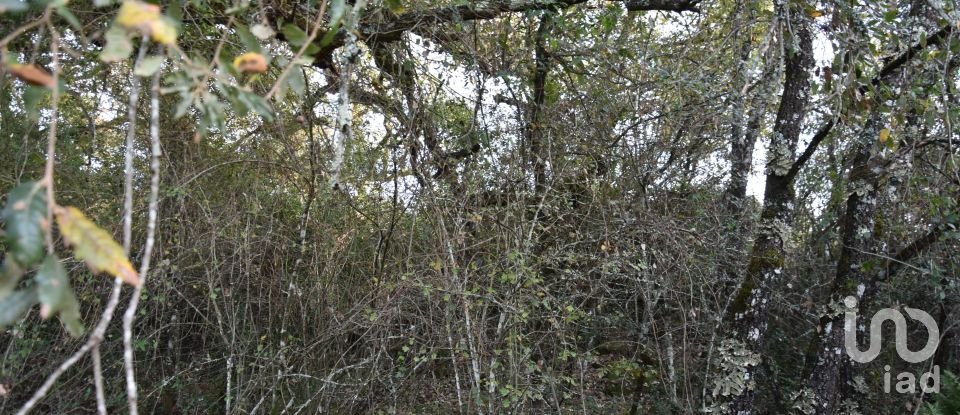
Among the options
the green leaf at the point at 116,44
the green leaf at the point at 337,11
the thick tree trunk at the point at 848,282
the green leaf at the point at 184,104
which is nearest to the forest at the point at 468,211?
the thick tree trunk at the point at 848,282

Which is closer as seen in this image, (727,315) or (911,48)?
(911,48)

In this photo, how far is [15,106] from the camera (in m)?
3.22

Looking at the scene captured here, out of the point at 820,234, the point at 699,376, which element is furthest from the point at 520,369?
the point at 820,234

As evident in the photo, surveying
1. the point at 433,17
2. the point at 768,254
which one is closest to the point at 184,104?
the point at 433,17

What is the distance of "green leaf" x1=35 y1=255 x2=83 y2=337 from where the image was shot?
26.5 inches

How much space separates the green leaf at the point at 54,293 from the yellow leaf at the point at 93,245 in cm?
3

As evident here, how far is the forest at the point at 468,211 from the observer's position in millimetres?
2955

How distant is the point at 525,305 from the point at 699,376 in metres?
1.23

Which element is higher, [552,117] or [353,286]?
[552,117]

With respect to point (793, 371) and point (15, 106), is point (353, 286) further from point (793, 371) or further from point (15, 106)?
point (793, 371)

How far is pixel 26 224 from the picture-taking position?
2.27 feet

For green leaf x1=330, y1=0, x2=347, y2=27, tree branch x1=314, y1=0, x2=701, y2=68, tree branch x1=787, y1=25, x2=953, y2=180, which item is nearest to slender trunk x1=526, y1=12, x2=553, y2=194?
tree branch x1=314, y1=0, x2=701, y2=68

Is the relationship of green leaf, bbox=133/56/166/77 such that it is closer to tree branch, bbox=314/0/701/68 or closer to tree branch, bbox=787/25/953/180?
tree branch, bbox=314/0/701/68

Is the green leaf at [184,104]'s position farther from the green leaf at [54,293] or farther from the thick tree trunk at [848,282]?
the thick tree trunk at [848,282]
